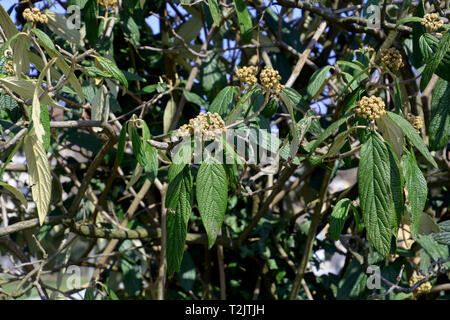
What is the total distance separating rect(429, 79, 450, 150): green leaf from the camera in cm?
100

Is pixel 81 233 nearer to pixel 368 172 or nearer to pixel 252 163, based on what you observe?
pixel 252 163

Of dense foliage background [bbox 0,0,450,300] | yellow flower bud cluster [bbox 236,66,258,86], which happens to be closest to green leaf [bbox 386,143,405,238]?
dense foliage background [bbox 0,0,450,300]

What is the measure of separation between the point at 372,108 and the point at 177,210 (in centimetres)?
33

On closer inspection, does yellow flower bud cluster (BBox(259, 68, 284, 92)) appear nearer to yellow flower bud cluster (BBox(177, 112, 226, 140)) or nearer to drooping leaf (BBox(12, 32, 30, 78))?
yellow flower bud cluster (BBox(177, 112, 226, 140))

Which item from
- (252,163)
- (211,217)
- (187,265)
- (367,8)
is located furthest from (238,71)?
(187,265)

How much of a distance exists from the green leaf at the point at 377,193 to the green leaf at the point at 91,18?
0.72m

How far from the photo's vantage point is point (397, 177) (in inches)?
30.0

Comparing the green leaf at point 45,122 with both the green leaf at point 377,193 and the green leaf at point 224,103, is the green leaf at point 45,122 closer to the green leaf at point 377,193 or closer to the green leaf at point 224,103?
the green leaf at point 224,103

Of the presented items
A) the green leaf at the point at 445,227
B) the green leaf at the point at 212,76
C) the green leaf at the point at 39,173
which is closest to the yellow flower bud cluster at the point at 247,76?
the green leaf at the point at 39,173

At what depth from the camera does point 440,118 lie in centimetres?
100

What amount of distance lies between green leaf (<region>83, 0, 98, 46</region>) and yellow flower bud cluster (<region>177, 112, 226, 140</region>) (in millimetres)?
532
